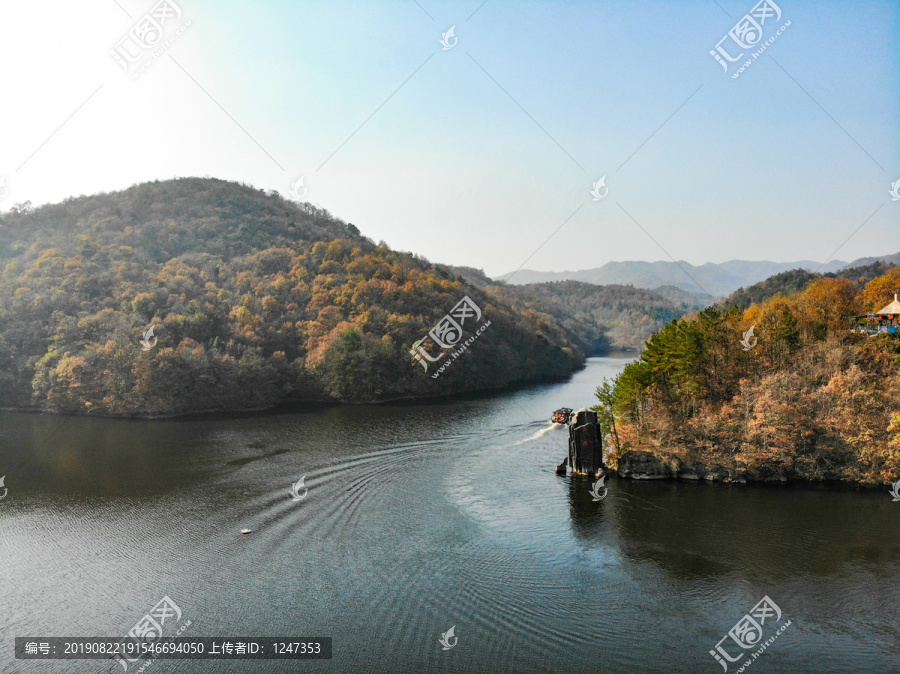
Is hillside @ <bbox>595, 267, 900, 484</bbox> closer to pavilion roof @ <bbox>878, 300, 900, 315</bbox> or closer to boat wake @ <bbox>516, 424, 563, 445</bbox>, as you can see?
pavilion roof @ <bbox>878, 300, 900, 315</bbox>

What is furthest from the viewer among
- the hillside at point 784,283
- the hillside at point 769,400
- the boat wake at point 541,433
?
the hillside at point 784,283

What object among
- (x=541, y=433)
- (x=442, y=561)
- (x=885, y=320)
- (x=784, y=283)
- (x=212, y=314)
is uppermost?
(x=784, y=283)

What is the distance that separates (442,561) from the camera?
84.4 ft

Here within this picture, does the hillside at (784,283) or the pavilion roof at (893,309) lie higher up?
the hillside at (784,283)

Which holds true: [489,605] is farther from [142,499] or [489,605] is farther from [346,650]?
[142,499]

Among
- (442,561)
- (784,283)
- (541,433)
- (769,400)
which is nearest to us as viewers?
(442,561)

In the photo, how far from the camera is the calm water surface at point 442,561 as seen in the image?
19.6m

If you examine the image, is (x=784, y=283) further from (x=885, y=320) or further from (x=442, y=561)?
(x=442, y=561)

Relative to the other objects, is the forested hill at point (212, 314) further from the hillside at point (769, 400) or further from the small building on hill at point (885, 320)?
the small building on hill at point (885, 320)

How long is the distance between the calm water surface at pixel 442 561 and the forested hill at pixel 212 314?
22.9 metres

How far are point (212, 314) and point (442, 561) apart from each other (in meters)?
60.6

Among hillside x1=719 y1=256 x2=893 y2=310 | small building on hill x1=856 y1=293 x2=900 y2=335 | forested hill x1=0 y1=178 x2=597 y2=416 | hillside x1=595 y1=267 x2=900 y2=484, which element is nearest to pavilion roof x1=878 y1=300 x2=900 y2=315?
small building on hill x1=856 y1=293 x2=900 y2=335

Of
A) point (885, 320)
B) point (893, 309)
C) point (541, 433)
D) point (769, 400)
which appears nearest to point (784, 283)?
point (885, 320)

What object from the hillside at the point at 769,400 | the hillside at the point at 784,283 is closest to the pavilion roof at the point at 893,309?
the hillside at the point at 769,400
